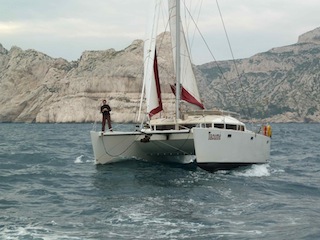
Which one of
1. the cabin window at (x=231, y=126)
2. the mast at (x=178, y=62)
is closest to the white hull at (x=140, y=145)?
the mast at (x=178, y=62)

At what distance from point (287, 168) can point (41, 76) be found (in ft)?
491

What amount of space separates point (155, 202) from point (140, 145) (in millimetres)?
7716

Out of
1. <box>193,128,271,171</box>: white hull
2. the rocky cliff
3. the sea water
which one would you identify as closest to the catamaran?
<box>193,128,271,171</box>: white hull

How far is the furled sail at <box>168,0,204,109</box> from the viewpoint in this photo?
21.3 meters

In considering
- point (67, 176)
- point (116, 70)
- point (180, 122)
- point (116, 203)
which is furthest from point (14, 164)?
point (116, 70)

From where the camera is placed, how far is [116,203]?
481 inches

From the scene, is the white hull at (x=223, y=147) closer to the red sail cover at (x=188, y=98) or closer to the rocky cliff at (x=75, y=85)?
the red sail cover at (x=188, y=98)

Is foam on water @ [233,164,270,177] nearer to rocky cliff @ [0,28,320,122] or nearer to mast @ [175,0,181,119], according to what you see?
mast @ [175,0,181,119]

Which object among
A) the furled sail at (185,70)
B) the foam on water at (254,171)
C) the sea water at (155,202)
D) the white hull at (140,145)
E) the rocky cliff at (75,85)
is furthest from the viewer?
the rocky cliff at (75,85)

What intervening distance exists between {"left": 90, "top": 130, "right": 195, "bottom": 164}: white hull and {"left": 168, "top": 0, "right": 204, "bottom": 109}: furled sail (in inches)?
107

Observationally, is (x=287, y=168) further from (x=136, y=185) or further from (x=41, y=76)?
(x=41, y=76)

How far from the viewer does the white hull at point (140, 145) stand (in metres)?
18.6

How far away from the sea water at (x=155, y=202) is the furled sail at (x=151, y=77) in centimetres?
263

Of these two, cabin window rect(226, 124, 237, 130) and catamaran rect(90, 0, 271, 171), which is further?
cabin window rect(226, 124, 237, 130)
